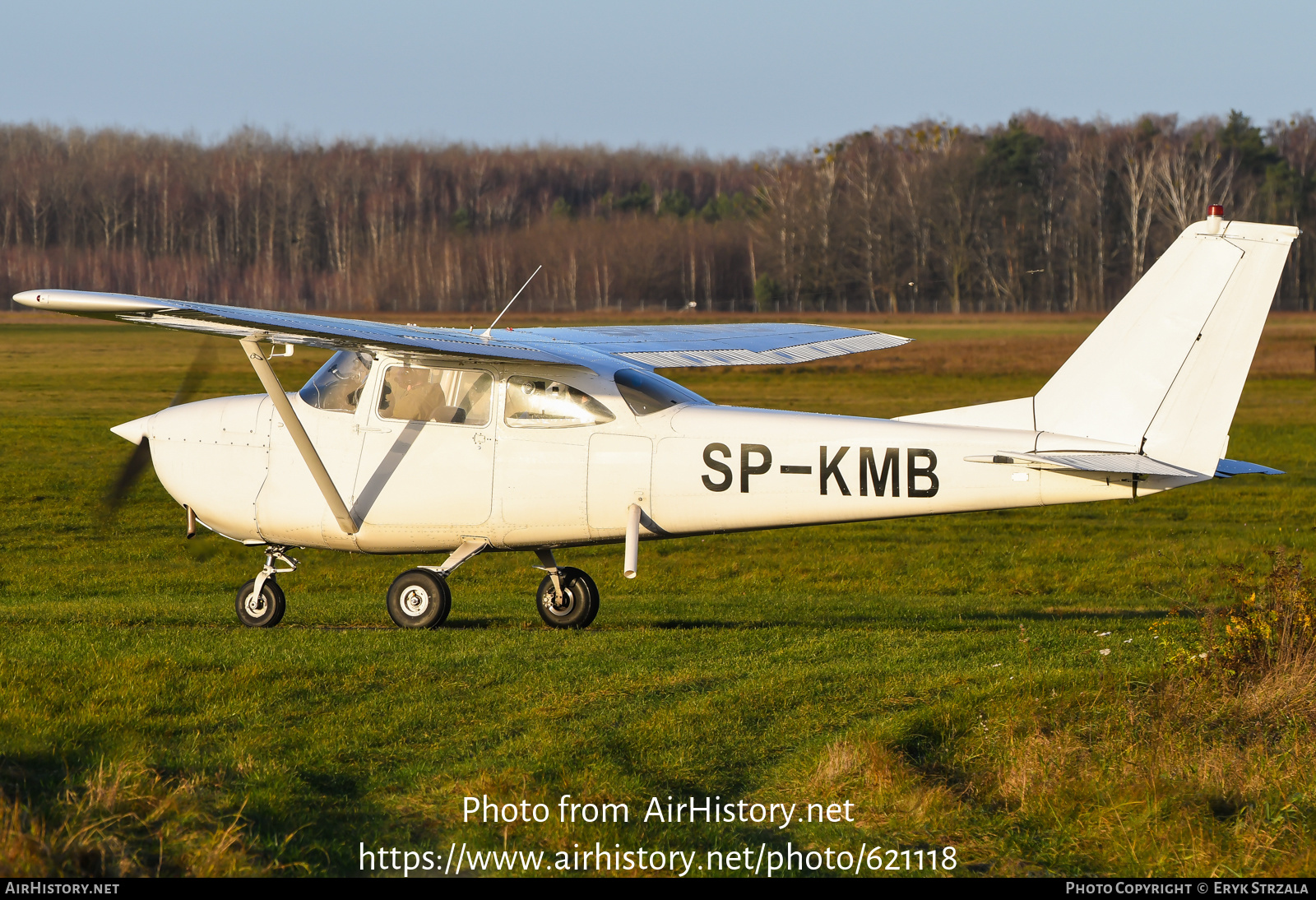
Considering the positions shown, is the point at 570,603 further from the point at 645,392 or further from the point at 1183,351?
the point at 1183,351

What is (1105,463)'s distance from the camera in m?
9.08

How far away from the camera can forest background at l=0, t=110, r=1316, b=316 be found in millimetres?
44812

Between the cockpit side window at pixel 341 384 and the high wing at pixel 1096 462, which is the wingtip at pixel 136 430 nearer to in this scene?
the cockpit side window at pixel 341 384

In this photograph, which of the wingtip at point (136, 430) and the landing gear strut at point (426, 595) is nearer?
the landing gear strut at point (426, 595)

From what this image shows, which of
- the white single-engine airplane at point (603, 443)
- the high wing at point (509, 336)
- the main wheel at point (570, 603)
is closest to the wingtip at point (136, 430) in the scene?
the white single-engine airplane at point (603, 443)

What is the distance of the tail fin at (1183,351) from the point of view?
8703mm

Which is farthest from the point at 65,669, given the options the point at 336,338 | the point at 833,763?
the point at 833,763

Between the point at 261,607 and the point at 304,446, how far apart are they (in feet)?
5.17

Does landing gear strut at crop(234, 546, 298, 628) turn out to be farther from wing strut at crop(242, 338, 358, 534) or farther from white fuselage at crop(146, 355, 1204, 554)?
wing strut at crop(242, 338, 358, 534)

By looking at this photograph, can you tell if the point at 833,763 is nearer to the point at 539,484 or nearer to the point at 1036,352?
the point at 539,484

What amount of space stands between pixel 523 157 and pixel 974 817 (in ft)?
239

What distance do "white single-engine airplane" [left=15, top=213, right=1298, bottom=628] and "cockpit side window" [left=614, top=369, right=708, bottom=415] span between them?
20mm

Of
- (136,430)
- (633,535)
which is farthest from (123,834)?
(136,430)

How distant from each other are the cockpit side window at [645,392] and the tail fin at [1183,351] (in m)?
2.86
